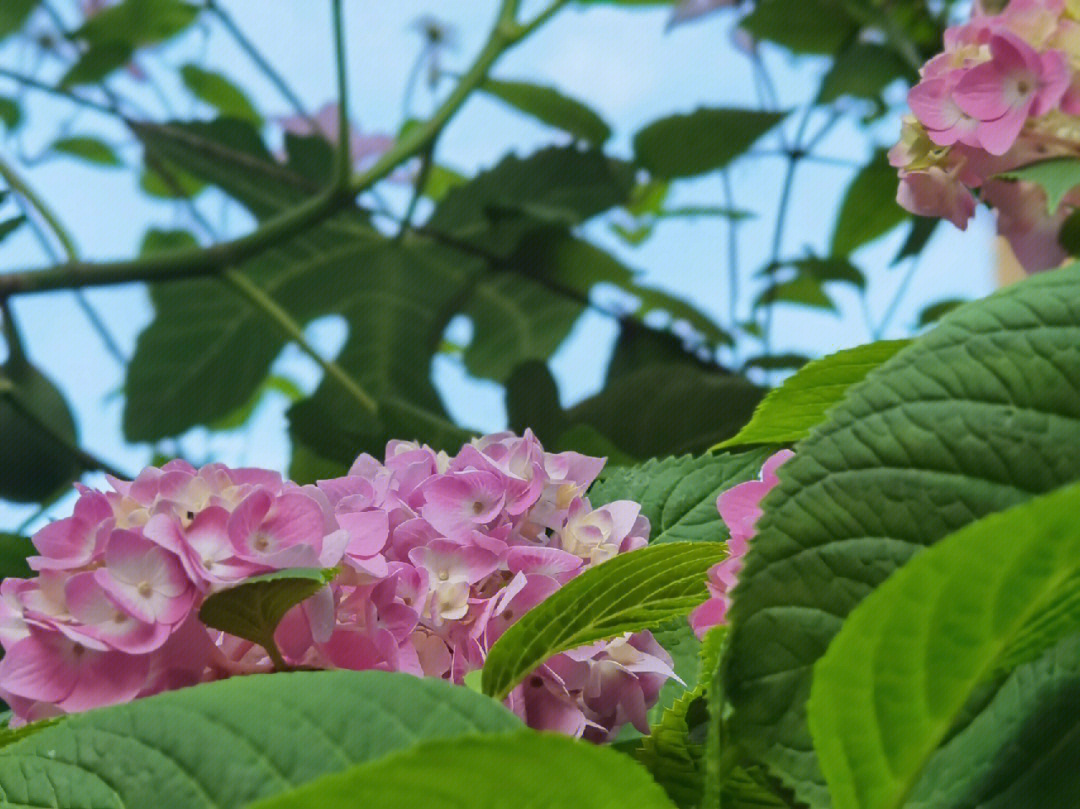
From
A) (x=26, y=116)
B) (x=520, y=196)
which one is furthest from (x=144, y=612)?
(x=26, y=116)

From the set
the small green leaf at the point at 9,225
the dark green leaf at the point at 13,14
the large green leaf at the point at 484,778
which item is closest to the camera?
the large green leaf at the point at 484,778

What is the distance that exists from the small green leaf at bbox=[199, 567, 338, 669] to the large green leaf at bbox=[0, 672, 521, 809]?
0.03 metres

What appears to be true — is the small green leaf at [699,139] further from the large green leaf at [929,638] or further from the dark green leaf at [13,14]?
the large green leaf at [929,638]

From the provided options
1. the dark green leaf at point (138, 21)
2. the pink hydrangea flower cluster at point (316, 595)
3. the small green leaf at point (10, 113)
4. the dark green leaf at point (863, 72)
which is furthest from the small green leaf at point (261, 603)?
the small green leaf at point (10, 113)

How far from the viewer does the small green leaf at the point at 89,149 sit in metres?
0.88

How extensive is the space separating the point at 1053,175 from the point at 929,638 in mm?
191

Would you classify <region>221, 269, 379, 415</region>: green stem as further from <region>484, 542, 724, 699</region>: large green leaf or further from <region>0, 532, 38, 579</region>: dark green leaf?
<region>484, 542, 724, 699</region>: large green leaf

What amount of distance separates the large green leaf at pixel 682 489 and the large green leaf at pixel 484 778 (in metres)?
0.15

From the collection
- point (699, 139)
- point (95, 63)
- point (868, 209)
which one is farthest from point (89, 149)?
point (868, 209)

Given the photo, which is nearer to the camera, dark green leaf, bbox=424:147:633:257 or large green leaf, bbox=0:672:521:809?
large green leaf, bbox=0:672:521:809

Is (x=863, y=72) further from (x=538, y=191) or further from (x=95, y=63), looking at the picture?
(x=95, y=63)

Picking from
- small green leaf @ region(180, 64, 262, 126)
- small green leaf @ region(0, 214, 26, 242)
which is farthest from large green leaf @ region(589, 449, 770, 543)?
small green leaf @ region(180, 64, 262, 126)

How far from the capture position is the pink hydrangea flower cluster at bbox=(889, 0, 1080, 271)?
0.30m

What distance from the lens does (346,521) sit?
0.20 m
